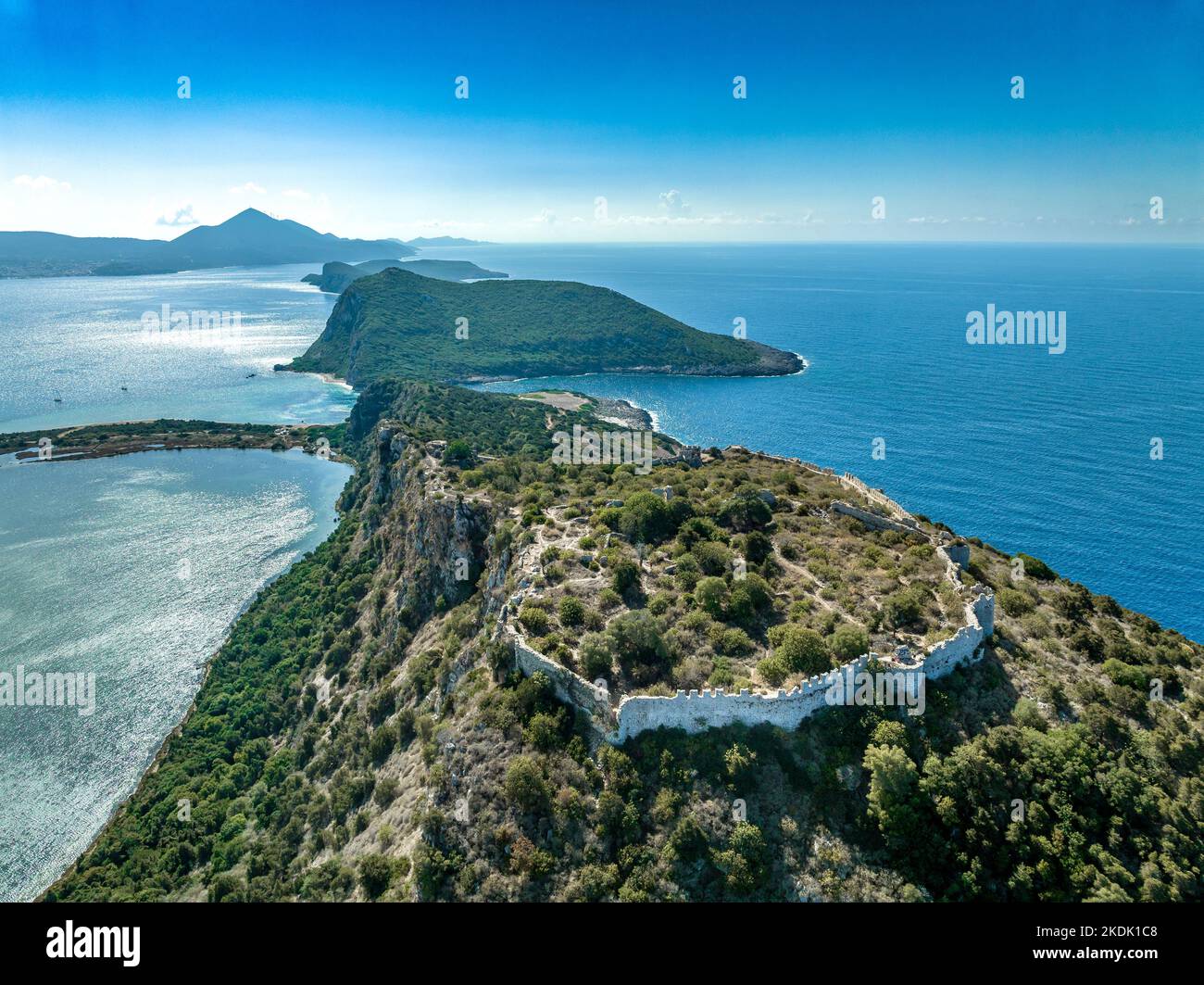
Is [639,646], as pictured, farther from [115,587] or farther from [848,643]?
[115,587]

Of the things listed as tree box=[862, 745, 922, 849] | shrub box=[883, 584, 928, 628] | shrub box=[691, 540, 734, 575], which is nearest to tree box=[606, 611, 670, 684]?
shrub box=[691, 540, 734, 575]

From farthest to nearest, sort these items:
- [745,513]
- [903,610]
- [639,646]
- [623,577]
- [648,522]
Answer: [745,513]
[648,522]
[623,577]
[903,610]
[639,646]

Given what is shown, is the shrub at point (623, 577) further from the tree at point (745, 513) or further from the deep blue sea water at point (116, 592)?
the deep blue sea water at point (116, 592)

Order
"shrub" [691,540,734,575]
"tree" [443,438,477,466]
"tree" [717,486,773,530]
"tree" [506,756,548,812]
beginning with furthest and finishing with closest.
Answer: "tree" [443,438,477,466] → "tree" [717,486,773,530] → "shrub" [691,540,734,575] → "tree" [506,756,548,812]

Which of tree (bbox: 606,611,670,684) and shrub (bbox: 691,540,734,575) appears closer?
tree (bbox: 606,611,670,684)

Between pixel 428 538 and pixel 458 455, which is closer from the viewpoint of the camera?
pixel 428 538

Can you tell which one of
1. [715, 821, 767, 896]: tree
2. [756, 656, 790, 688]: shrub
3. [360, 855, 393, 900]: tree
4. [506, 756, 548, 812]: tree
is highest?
[756, 656, 790, 688]: shrub

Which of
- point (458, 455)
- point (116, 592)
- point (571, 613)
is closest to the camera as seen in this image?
point (571, 613)

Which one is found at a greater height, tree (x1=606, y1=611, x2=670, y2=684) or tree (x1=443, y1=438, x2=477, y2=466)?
tree (x1=443, y1=438, x2=477, y2=466)

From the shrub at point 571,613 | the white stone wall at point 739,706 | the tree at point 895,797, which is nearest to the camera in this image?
the tree at point 895,797

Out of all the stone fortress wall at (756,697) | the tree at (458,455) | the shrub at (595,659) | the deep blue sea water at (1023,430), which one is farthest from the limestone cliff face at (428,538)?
the deep blue sea water at (1023,430)

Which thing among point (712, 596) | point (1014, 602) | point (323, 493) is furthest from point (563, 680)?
point (323, 493)

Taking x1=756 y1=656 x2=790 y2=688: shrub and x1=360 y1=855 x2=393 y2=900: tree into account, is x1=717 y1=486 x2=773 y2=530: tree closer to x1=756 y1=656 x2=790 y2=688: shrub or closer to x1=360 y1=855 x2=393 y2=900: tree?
x1=756 y1=656 x2=790 y2=688: shrub
